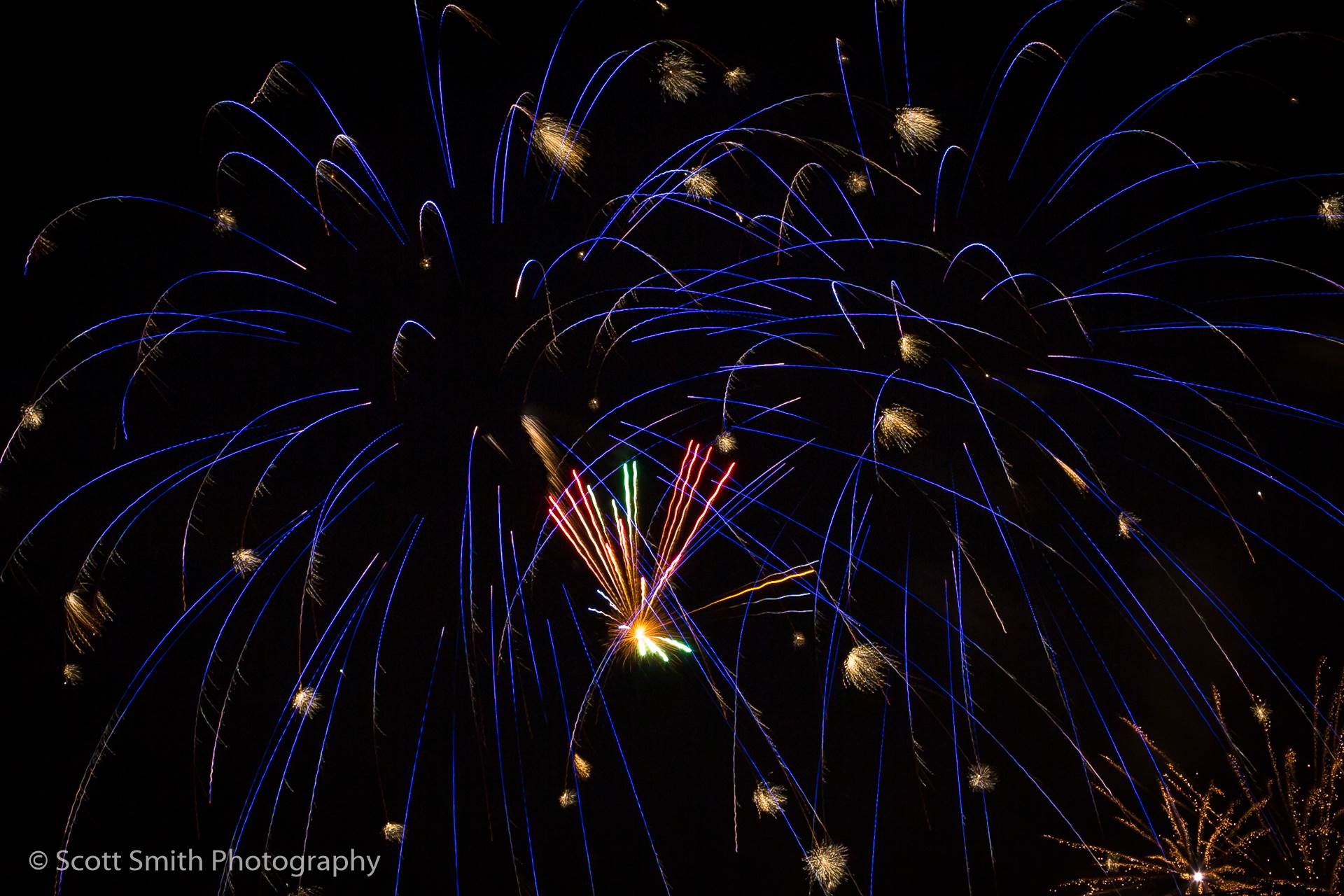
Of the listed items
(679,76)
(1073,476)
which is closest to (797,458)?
(1073,476)

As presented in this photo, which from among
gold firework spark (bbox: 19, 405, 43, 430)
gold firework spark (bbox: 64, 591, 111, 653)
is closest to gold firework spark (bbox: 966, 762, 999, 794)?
gold firework spark (bbox: 64, 591, 111, 653)

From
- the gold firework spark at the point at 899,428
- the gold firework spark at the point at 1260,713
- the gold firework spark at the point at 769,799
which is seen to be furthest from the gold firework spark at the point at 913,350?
the gold firework spark at the point at 1260,713

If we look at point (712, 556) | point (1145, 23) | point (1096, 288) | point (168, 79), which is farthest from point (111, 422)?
point (1145, 23)

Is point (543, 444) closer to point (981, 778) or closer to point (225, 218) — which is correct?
point (225, 218)

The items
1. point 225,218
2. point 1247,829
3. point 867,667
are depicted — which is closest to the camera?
point 1247,829

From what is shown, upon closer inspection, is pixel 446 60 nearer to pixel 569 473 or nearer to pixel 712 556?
pixel 569 473

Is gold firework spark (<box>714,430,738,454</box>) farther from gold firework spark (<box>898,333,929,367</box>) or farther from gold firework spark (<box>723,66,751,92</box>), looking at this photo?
gold firework spark (<box>723,66,751,92</box>)
